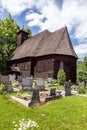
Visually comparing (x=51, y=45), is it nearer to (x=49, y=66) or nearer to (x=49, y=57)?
(x=49, y=57)

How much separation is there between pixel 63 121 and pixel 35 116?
1.58 meters

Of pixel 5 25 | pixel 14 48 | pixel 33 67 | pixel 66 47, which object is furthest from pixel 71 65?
pixel 5 25

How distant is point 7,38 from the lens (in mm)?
49156

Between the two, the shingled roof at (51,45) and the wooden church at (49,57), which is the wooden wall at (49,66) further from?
the shingled roof at (51,45)

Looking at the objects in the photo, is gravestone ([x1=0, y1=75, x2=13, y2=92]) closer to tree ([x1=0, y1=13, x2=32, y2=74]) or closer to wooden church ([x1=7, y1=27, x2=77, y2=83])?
wooden church ([x1=7, y1=27, x2=77, y2=83])

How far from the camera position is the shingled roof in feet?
111

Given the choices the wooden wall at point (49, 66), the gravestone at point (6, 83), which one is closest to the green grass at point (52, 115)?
the gravestone at point (6, 83)

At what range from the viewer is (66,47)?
34.3 meters

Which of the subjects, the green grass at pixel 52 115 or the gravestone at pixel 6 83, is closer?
the green grass at pixel 52 115

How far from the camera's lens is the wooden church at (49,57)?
3362cm

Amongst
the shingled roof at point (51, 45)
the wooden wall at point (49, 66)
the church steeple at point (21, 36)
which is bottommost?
the wooden wall at point (49, 66)

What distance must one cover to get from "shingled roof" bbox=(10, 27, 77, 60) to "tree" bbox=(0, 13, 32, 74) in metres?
5.38

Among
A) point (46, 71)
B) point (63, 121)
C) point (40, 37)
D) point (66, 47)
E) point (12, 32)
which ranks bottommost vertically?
point (63, 121)

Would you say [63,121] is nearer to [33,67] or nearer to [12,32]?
A: [33,67]
